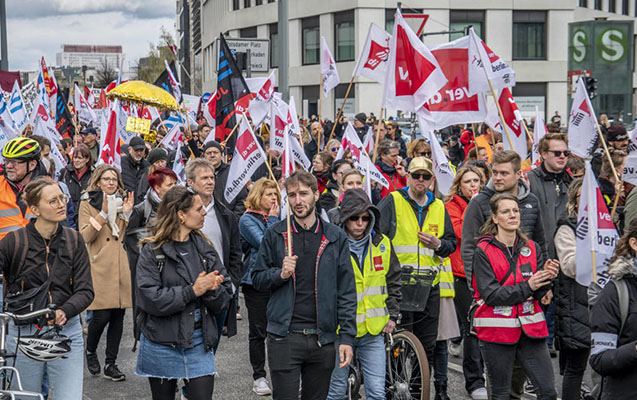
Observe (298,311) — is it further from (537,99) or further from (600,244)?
(537,99)

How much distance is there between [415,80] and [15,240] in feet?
16.7

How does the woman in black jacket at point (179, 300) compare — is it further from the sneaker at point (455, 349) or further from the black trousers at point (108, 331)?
the sneaker at point (455, 349)

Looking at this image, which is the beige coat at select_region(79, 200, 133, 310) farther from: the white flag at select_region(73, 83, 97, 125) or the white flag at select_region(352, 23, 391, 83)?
the white flag at select_region(73, 83, 97, 125)

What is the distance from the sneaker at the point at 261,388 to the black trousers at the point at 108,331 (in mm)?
1391

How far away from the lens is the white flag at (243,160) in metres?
8.22

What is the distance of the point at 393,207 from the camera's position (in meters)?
6.85

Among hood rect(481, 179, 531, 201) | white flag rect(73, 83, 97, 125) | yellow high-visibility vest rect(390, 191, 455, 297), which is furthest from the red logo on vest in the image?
white flag rect(73, 83, 97, 125)

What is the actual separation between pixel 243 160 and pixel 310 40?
136 feet

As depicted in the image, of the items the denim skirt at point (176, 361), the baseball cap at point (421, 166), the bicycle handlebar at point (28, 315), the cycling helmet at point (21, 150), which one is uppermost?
the cycling helmet at point (21, 150)

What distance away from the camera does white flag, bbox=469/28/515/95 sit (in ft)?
30.5

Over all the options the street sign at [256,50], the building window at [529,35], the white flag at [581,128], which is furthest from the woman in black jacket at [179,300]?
the building window at [529,35]

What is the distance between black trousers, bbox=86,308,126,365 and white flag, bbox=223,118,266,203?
5.02 feet

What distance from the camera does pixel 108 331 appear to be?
7.89m

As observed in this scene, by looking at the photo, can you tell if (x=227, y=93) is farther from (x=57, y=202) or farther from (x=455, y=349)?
(x=57, y=202)
